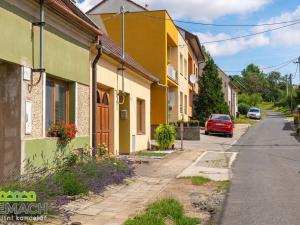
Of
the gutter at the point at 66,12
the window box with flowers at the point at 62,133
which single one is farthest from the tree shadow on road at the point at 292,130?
the window box with flowers at the point at 62,133

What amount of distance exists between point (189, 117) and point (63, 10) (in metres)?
30.4

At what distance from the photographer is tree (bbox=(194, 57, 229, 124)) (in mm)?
42844

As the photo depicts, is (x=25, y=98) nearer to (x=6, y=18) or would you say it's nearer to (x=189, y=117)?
(x=6, y=18)

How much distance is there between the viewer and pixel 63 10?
35.2 feet

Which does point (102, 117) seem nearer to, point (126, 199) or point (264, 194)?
point (126, 199)

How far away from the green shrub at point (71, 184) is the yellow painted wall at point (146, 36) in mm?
18288

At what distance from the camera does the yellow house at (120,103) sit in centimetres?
1596

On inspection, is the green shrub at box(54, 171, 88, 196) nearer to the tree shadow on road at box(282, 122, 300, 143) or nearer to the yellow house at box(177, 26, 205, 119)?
the tree shadow on road at box(282, 122, 300, 143)

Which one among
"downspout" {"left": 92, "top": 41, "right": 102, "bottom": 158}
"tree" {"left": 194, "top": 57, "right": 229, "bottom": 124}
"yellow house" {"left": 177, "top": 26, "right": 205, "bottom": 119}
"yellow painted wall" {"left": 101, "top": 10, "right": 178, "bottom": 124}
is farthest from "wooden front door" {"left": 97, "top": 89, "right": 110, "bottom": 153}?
"tree" {"left": 194, "top": 57, "right": 229, "bottom": 124}

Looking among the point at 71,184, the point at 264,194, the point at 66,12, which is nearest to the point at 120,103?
the point at 66,12

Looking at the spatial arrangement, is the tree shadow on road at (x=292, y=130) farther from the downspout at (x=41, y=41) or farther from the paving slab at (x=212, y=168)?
the downspout at (x=41, y=41)

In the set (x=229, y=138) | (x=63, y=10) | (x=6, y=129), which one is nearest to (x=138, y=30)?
(x=229, y=138)

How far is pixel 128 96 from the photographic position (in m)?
19.5

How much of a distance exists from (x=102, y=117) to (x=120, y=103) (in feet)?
7.16
